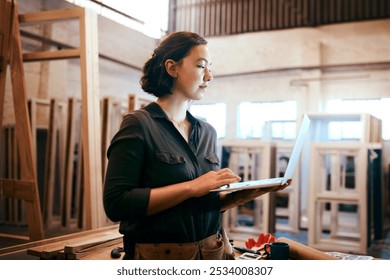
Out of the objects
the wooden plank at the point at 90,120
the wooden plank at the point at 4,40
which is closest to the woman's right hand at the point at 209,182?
the wooden plank at the point at 90,120

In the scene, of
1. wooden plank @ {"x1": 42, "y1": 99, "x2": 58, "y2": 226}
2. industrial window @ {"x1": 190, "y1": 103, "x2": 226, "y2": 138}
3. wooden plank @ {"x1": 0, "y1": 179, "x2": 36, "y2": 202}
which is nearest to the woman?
wooden plank @ {"x1": 0, "y1": 179, "x2": 36, "y2": 202}

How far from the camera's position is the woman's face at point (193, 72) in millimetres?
1129

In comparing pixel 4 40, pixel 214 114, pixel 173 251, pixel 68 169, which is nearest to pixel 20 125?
pixel 4 40

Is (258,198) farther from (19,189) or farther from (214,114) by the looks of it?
Answer: (214,114)

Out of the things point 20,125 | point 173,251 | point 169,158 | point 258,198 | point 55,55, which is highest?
point 55,55

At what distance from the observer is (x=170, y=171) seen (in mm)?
1032

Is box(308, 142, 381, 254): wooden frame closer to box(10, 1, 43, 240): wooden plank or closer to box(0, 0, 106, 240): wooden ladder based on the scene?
box(0, 0, 106, 240): wooden ladder

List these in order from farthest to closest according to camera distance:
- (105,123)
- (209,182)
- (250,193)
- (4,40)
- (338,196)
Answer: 1. (105,123)
2. (338,196)
3. (4,40)
4. (250,193)
5. (209,182)

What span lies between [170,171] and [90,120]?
54.1 inches

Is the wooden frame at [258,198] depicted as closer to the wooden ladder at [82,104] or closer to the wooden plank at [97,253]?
the wooden ladder at [82,104]

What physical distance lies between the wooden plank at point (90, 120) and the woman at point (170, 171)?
3.79 ft

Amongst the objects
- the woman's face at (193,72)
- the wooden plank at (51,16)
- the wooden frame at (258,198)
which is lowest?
the wooden frame at (258,198)

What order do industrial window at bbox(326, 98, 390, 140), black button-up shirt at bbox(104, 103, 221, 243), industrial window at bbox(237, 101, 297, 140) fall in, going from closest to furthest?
black button-up shirt at bbox(104, 103, 221, 243)
industrial window at bbox(326, 98, 390, 140)
industrial window at bbox(237, 101, 297, 140)

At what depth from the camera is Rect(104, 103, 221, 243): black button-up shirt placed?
3.17 ft
